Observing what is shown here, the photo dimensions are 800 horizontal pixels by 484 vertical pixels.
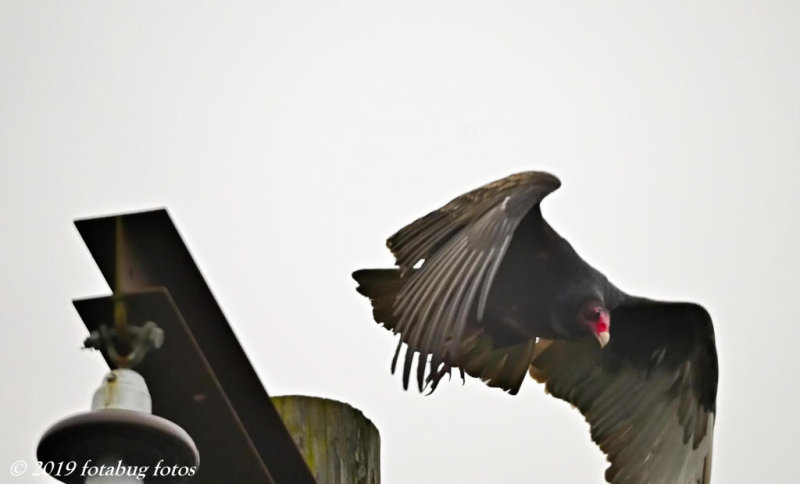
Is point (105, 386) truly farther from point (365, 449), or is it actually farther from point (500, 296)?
A: point (500, 296)

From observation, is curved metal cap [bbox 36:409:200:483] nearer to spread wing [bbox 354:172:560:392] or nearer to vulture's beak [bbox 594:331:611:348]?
spread wing [bbox 354:172:560:392]

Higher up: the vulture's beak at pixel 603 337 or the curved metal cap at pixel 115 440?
the vulture's beak at pixel 603 337

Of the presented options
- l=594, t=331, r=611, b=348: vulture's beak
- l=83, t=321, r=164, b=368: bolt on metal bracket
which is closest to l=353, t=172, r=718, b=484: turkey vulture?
l=594, t=331, r=611, b=348: vulture's beak

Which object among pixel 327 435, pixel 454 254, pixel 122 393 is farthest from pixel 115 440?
pixel 454 254

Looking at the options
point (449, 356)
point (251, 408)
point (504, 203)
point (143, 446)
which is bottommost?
point (143, 446)

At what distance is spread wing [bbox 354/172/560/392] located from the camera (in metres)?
5.21

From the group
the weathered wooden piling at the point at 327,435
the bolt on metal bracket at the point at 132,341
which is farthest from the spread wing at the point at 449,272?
the bolt on metal bracket at the point at 132,341

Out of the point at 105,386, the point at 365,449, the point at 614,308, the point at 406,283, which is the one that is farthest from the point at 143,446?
the point at 614,308

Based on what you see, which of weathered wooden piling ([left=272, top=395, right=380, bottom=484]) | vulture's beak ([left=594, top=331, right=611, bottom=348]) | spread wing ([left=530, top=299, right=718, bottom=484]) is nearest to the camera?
weathered wooden piling ([left=272, top=395, right=380, bottom=484])

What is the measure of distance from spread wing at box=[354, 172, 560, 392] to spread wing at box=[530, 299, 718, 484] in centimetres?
45

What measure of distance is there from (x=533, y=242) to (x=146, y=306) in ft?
12.4

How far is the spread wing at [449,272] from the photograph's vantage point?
5.21 metres

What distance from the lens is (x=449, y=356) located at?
5707 mm

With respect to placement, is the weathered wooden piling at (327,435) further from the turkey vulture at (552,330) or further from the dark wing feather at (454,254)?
the turkey vulture at (552,330)
